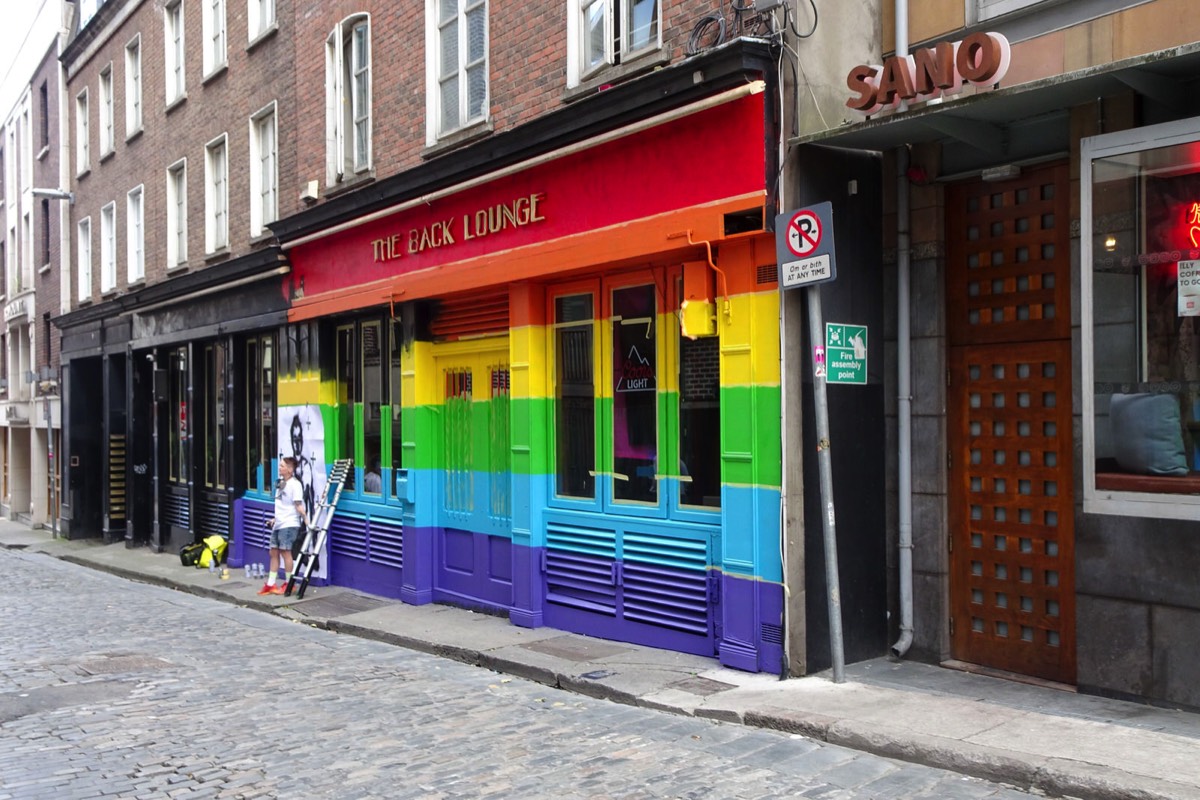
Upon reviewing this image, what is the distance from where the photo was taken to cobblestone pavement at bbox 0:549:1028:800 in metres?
6.09

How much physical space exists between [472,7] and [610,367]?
14.6 feet

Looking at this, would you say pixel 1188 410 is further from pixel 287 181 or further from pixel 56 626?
pixel 287 181

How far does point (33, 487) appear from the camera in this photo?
29.0 m

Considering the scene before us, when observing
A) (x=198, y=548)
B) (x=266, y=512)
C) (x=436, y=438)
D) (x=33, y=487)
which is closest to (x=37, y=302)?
(x=33, y=487)

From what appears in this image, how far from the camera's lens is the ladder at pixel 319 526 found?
1384cm

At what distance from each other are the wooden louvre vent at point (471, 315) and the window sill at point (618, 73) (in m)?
2.23

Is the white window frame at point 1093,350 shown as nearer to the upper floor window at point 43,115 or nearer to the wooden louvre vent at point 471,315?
the wooden louvre vent at point 471,315

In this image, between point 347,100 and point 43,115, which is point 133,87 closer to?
point 43,115

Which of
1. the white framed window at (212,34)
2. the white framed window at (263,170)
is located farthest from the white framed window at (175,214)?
the white framed window at (263,170)

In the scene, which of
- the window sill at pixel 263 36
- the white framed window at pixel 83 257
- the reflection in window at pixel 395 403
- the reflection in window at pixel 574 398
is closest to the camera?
the reflection in window at pixel 574 398

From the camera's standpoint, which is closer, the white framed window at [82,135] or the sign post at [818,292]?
the sign post at [818,292]

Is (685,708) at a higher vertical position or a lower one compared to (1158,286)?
lower

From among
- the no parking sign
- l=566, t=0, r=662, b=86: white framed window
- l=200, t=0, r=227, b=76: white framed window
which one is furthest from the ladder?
l=200, t=0, r=227, b=76: white framed window

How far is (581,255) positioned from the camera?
9.87m
